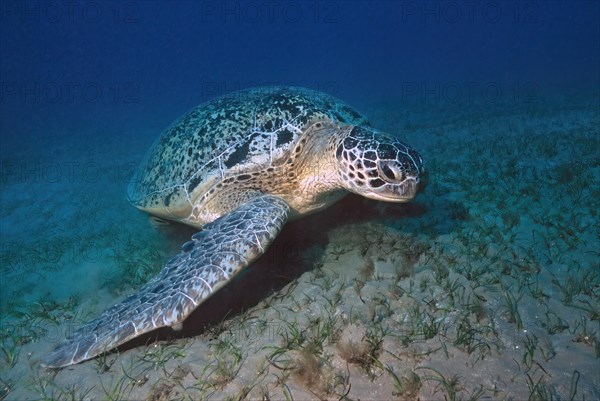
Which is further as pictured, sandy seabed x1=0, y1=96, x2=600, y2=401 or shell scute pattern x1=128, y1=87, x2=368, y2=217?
shell scute pattern x1=128, y1=87, x2=368, y2=217

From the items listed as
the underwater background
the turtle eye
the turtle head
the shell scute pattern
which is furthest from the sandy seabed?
the shell scute pattern

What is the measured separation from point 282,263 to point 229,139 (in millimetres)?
1620

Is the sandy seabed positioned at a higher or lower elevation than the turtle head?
lower

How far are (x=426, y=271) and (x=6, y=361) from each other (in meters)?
3.72

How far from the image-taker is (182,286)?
2551mm

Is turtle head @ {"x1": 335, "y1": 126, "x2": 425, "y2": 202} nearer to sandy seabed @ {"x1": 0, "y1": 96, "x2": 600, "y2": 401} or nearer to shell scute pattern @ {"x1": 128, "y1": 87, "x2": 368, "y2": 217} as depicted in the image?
sandy seabed @ {"x1": 0, "y1": 96, "x2": 600, "y2": 401}

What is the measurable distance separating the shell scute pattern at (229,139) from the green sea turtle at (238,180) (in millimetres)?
13

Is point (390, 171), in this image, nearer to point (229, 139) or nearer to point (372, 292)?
point (372, 292)

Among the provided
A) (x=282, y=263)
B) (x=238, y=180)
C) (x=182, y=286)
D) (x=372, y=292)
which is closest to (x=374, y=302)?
(x=372, y=292)

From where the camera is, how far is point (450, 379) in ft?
6.41

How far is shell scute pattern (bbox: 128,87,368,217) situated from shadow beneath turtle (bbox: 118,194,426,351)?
3.13 ft

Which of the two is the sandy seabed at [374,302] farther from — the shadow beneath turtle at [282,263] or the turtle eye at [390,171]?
the turtle eye at [390,171]

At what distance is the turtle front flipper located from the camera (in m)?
2.38

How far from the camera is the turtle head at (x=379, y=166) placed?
2.97m
